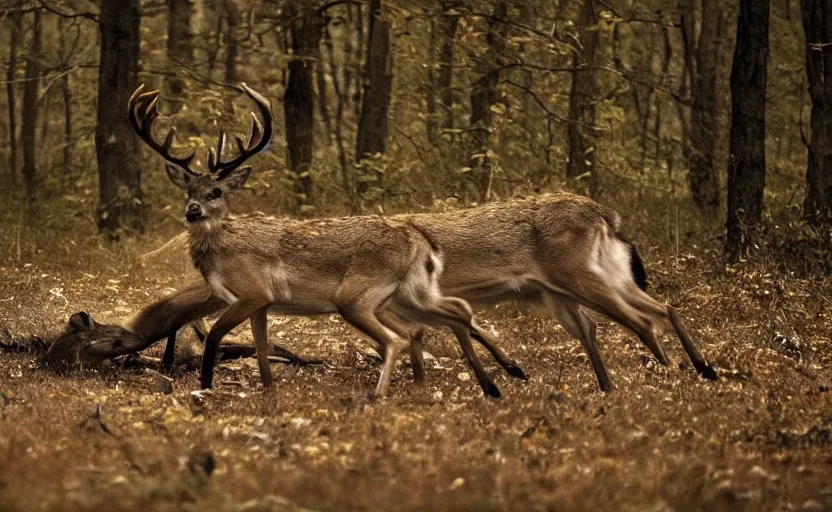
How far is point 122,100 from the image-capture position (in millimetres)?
17984

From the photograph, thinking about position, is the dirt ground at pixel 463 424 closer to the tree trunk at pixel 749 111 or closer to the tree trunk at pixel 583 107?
the tree trunk at pixel 749 111

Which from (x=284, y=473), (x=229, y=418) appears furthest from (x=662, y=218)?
(x=284, y=473)

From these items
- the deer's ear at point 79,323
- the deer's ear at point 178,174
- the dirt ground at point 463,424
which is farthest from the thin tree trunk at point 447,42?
the deer's ear at point 79,323

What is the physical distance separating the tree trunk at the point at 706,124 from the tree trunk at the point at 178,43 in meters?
7.85

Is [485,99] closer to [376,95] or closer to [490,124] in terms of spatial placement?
[490,124]

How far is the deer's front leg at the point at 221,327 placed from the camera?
31.2 feet

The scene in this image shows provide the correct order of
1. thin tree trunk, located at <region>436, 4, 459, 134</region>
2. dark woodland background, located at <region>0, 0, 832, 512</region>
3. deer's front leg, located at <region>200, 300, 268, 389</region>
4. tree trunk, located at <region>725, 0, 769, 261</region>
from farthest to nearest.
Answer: thin tree trunk, located at <region>436, 4, 459, 134</region>, tree trunk, located at <region>725, 0, 769, 261</region>, deer's front leg, located at <region>200, 300, 268, 389</region>, dark woodland background, located at <region>0, 0, 832, 512</region>

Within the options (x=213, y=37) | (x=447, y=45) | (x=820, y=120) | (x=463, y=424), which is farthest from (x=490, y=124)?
(x=463, y=424)

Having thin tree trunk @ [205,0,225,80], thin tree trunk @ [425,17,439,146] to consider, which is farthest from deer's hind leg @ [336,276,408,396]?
thin tree trunk @ [425,17,439,146]

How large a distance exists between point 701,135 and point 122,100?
9386mm

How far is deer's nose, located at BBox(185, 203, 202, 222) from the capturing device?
9.95m

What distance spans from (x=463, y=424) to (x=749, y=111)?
8137mm

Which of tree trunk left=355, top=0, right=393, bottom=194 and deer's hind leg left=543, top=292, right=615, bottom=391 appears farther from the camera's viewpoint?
tree trunk left=355, top=0, right=393, bottom=194

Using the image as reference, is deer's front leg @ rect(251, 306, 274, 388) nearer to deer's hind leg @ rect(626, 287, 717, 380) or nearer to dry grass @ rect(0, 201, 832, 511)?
dry grass @ rect(0, 201, 832, 511)
